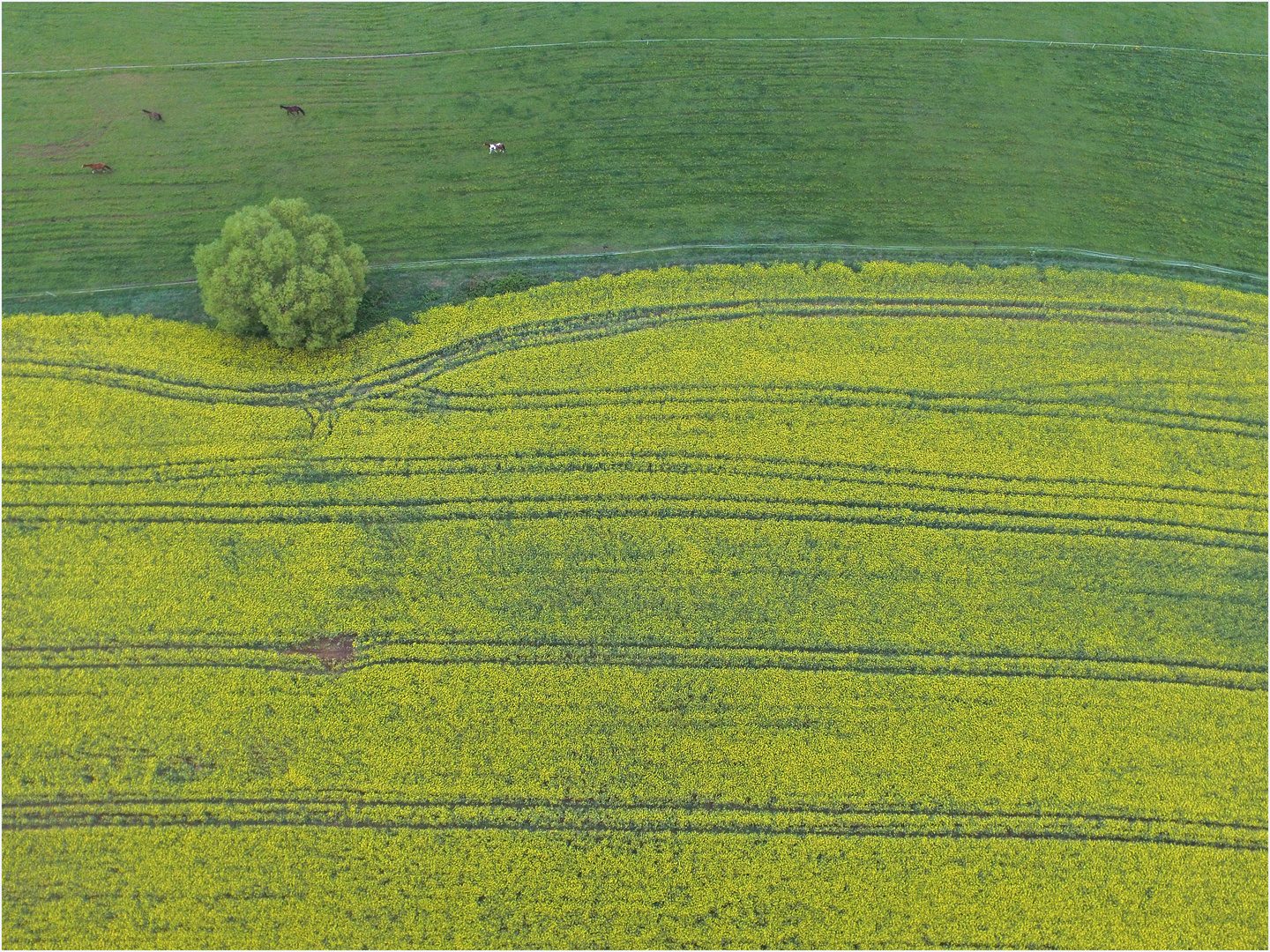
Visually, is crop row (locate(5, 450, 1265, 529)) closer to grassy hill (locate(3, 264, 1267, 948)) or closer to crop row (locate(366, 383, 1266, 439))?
grassy hill (locate(3, 264, 1267, 948))

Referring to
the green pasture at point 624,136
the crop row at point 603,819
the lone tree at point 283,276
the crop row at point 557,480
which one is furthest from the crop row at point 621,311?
the crop row at point 603,819

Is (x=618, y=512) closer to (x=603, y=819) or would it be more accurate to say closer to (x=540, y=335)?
(x=540, y=335)

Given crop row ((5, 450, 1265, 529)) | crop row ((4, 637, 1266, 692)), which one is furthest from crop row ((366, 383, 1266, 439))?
crop row ((4, 637, 1266, 692))

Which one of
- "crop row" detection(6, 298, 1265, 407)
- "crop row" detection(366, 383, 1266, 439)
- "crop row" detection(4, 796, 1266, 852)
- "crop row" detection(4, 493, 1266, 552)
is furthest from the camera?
"crop row" detection(6, 298, 1265, 407)

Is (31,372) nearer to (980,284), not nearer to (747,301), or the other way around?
(747,301)

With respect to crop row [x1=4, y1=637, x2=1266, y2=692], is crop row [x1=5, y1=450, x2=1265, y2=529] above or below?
above

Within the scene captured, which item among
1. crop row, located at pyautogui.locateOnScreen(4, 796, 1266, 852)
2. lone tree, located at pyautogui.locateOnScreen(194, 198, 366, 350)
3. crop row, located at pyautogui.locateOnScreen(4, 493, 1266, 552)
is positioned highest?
lone tree, located at pyautogui.locateOnScreen(194, 198, 366, 350)

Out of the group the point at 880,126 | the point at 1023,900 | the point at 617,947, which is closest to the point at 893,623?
the point at 1023,900

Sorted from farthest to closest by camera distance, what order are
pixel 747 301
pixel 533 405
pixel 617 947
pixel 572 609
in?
1. pixel 747 301
2. pixel 533 405
3. pixel 572 609
4. pixel 617 947
